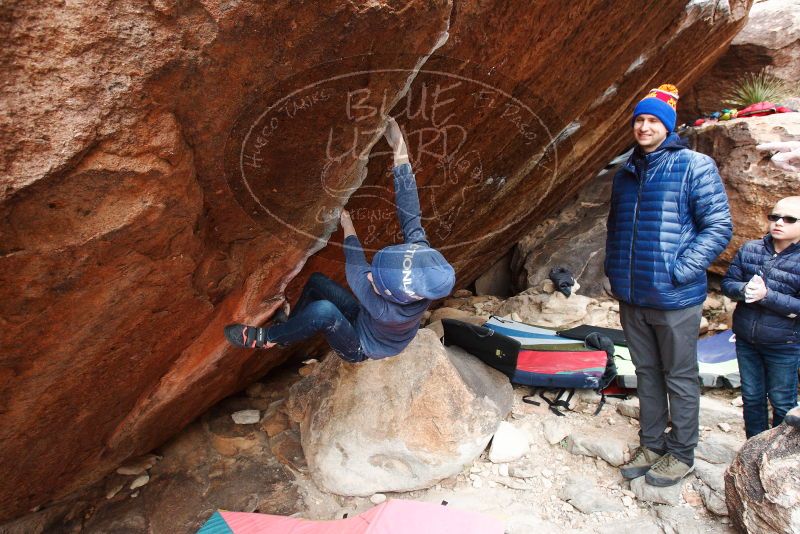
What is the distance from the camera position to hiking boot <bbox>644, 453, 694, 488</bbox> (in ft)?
9.52

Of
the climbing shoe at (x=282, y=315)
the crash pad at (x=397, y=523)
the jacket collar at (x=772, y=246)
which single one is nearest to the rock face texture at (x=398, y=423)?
the crash pad at (x=397, y=523)

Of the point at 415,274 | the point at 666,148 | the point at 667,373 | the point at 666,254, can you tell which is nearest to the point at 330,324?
the point at 415,274

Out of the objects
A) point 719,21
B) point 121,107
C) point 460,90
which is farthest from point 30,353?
point 719,21

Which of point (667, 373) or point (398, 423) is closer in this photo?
point (667, 373)

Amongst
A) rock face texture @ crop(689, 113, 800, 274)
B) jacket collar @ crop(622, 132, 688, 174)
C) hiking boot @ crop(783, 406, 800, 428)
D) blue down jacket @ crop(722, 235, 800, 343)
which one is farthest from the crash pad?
rock face texture @ crop(689, 113, 800, 274)

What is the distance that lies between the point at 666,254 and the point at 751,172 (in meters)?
3.88

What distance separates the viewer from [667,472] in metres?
2.92

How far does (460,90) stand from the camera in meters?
2.69

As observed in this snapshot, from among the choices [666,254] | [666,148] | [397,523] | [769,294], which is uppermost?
[666,148]

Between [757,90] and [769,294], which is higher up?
[757,90]

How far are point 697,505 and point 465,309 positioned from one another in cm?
400

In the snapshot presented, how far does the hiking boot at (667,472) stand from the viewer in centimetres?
290

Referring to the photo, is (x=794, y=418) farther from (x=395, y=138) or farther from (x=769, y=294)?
(x=395, y=138)

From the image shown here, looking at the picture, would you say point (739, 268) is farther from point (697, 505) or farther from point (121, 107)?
point (121, 107)
